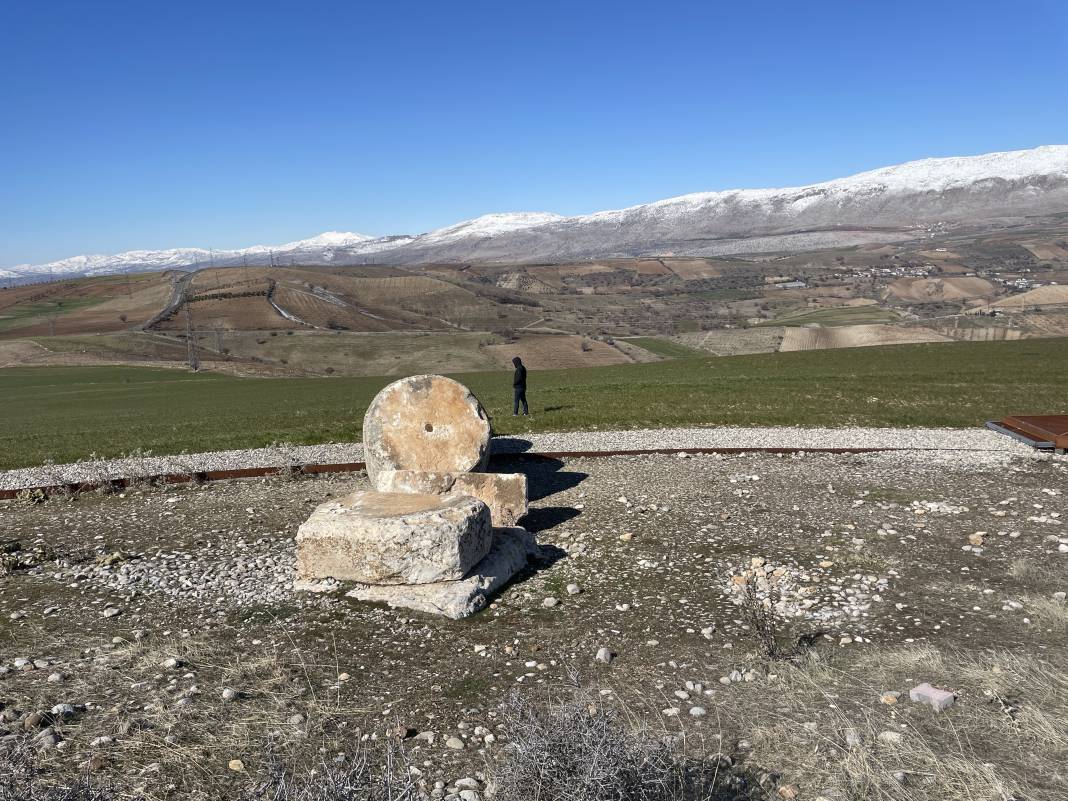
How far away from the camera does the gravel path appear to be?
56.7 feet

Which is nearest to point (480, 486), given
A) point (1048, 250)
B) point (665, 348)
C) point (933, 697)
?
point (933, 697)

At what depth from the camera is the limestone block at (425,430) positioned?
46.0 ft

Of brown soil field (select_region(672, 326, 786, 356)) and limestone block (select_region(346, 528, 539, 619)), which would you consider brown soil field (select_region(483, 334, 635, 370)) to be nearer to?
brown soil field (select_region(672, 326, 786, 356))

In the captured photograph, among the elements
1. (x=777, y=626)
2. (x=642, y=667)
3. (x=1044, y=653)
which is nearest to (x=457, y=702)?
(x=642, y=667)

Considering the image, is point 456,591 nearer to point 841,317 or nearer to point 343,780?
point 343,780

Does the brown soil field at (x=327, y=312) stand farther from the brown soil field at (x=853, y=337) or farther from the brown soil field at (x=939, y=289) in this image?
the brown soil field at (x=939, y=289)

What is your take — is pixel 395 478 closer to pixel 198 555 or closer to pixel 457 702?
pixel 198 555

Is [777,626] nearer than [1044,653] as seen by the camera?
No

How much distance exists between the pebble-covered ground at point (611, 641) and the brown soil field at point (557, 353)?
6221 cm

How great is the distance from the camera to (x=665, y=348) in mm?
92750

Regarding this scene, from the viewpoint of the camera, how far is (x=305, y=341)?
8838 centimetres

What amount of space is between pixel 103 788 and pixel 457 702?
9.83 ft

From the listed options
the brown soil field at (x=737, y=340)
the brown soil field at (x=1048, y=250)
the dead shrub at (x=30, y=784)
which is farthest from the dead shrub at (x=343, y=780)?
the brown soil field at (x=1048, y=250)

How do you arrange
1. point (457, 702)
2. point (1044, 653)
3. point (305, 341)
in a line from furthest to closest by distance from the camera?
point (305, 341) < point (1044, 653) < point (457, 702)
